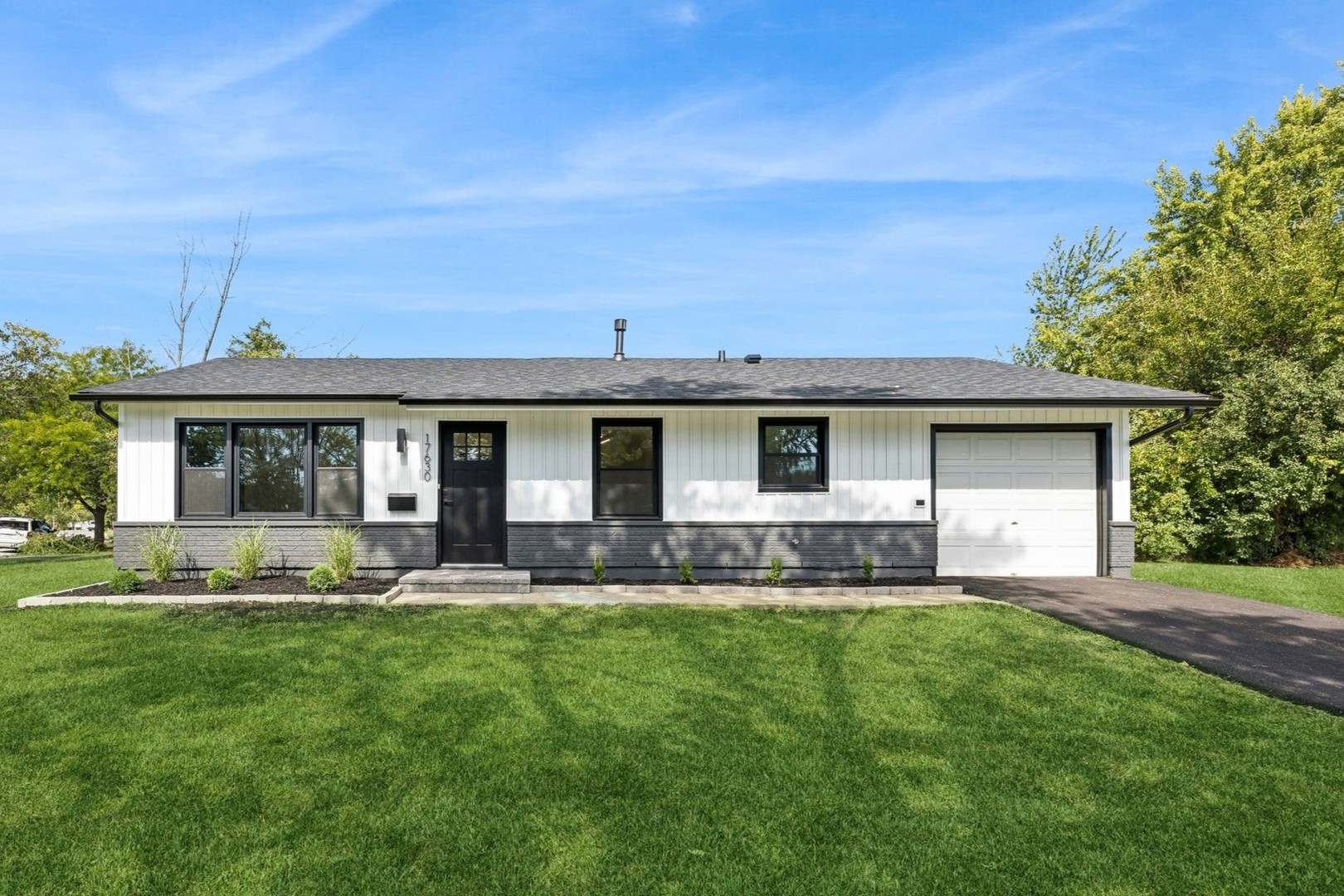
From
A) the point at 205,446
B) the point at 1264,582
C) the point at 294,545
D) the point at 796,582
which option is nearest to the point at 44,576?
the point at 205,446

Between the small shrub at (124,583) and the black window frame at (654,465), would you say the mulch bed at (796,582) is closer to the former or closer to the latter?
the black window frame at (654,465)

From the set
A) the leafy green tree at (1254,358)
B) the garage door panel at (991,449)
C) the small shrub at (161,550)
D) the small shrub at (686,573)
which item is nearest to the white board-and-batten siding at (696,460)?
the garage door panel at (991,449)

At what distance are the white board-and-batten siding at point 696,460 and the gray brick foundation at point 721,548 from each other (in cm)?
17

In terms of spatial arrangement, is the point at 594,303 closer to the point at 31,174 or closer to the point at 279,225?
the point at 279,225

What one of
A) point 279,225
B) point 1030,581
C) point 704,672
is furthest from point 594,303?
point 704,672

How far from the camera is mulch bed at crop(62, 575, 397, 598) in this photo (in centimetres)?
840

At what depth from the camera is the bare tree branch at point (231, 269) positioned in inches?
890

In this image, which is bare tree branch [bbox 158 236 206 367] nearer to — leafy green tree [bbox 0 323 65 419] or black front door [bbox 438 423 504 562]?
leafy green tree [bbox 0 323 65 419]

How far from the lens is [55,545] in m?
20.2

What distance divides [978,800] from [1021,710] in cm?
145

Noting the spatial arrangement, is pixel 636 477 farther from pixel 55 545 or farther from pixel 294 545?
pixel 55 545

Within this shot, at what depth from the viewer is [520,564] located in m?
9.59

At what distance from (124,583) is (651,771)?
844cm

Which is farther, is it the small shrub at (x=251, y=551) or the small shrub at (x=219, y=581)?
the small shrub at (x=251, y=551)
